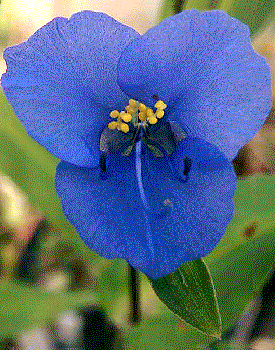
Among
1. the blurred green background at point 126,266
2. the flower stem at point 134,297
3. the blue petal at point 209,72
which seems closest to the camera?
the blue petal at point 209,72

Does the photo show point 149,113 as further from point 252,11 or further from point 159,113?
point 252,11

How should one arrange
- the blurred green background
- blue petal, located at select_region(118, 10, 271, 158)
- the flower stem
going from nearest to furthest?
blue petal, located at select_region(118, 10, 271, 158), the flower stem, the blurred green background

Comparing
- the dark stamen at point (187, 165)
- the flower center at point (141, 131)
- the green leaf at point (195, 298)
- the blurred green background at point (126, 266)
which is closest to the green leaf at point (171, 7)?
the blurred green background at point (126, 266)

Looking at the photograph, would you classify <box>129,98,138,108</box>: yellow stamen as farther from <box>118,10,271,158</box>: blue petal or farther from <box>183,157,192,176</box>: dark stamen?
<box>183,157,192,176</box>: dark stamen

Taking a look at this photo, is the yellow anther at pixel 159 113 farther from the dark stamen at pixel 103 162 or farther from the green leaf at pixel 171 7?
the green leaf at pixel 171 7

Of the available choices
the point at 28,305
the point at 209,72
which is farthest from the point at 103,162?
the point at 28,305

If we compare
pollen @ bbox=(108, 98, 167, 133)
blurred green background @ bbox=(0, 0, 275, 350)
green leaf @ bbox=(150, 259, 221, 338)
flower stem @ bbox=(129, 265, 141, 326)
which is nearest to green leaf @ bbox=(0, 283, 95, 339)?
blurred green background @ bbox=(0, 0, 275, 350)

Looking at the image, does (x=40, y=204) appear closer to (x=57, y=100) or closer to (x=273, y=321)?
(x=57, y=100)

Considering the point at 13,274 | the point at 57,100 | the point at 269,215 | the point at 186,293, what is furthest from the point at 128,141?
the point at 13,274
